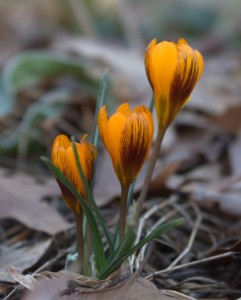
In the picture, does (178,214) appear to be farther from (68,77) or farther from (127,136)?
(68,77)

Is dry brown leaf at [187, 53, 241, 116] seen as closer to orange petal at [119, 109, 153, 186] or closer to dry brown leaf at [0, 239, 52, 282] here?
dry brown leaf at [0, 239, 52, 282]

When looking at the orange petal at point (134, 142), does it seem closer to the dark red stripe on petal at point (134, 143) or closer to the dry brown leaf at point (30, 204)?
the dark red stripe on petal at point (134, 143)

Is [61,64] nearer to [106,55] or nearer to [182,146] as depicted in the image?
[106,55]

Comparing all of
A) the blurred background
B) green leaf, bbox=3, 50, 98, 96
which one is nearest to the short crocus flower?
the blurred background

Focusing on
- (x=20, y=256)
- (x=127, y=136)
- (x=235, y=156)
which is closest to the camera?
(x=127, y=136)

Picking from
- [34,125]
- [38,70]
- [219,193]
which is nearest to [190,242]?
[219,193]

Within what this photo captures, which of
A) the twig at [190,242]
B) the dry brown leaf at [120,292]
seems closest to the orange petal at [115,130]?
the dry brown leaf at [120,292]

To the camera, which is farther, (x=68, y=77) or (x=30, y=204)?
(x=68, y=77)
